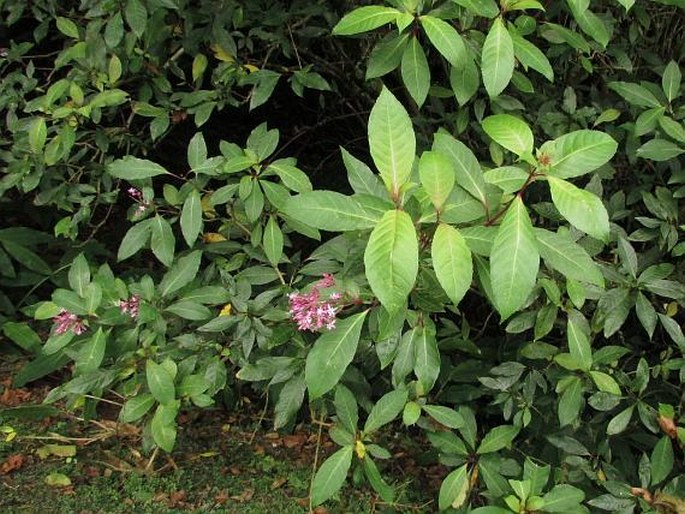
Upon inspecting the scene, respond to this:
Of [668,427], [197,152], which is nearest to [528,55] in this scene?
[197,152]

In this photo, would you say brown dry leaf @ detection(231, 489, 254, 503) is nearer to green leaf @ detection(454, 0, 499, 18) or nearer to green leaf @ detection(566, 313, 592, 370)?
green leaf @ detection(566, 313, 592, 370)

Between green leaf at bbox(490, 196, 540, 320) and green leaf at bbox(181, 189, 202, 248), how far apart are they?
105 cm

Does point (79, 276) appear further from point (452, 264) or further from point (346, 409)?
point (452, 264)

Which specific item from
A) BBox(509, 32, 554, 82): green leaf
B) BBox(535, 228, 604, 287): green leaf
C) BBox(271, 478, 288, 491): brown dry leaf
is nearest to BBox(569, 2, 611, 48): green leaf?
BBox(509, 32, 554, 82): green leaf

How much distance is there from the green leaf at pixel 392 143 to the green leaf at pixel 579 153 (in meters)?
0.28

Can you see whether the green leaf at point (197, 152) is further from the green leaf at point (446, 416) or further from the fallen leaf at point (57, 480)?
the fallen leaf at point (57, 480)

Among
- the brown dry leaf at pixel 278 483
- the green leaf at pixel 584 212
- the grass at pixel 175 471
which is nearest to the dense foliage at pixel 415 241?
the green leaf at pixel 584 212

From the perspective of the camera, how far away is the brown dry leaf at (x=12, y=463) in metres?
2.65

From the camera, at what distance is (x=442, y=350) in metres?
2.52

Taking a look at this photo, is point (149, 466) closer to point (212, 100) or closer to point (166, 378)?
point (166, 378)

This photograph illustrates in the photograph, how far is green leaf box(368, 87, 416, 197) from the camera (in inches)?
54.2

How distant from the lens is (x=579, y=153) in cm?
143

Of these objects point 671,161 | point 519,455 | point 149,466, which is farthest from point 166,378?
point 671,161

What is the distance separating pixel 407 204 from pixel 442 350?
118 centimetres
